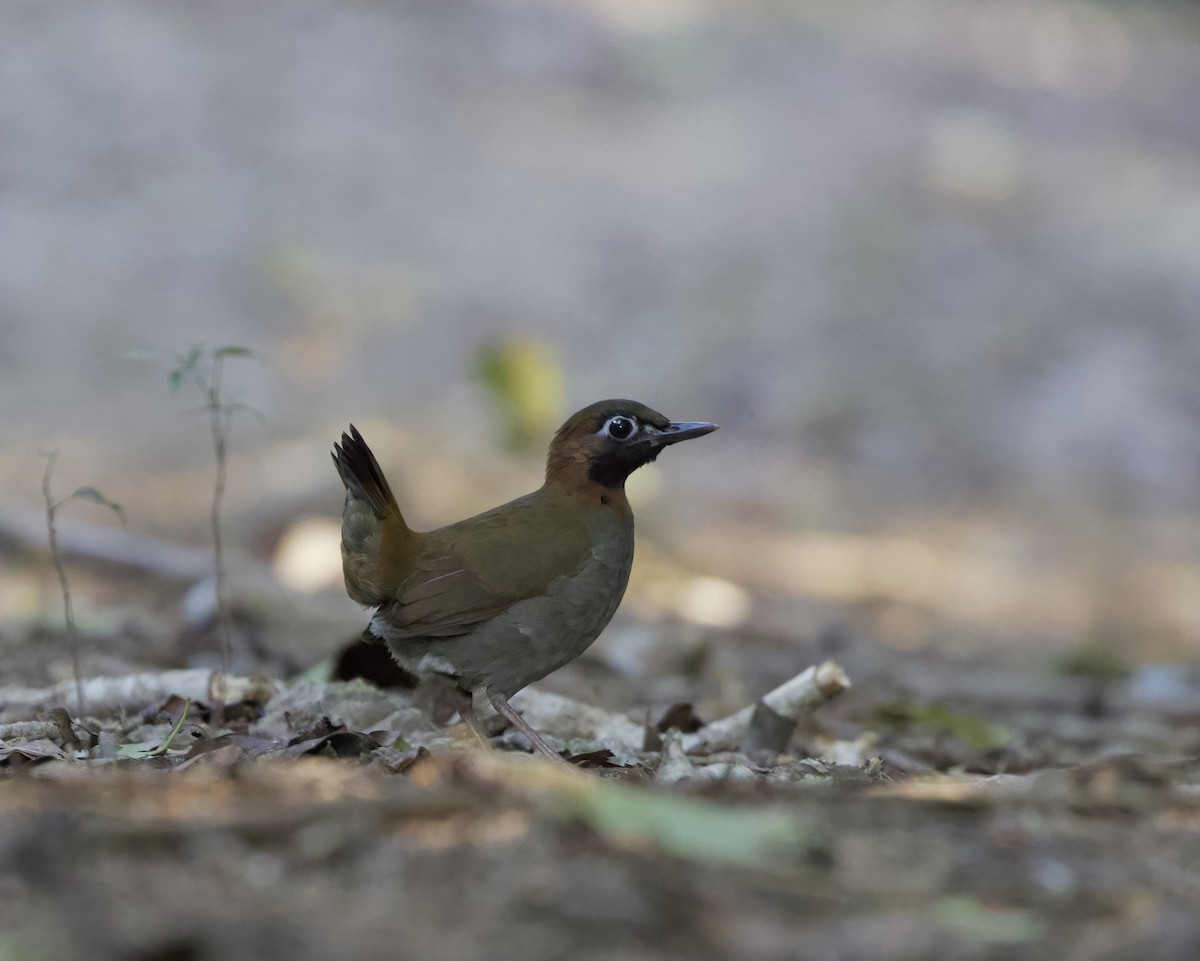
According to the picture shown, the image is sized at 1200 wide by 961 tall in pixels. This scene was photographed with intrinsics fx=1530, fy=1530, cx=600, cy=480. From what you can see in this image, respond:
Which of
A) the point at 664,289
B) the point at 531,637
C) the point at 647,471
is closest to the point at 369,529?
the point at 531,637

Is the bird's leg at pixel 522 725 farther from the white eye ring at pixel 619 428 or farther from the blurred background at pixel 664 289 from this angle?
the blurred background at pixel 664 289

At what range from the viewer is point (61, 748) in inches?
150

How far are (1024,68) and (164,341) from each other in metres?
12.1

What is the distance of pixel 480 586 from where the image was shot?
14.7ft

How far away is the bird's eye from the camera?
4.87m

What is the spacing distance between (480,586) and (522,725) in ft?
1.42

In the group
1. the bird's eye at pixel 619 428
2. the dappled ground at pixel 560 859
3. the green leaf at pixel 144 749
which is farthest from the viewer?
the bird's eye at pixel 619 428

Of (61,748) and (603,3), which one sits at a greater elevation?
Answer: (603,3)

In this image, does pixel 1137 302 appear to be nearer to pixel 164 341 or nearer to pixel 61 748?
pixel 164 341

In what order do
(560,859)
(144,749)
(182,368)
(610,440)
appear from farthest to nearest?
(610,440), (182,368), (144,749), (560,859)

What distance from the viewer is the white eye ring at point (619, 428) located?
487cm

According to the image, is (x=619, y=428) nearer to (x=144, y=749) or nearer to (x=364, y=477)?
(x=364, y=477)

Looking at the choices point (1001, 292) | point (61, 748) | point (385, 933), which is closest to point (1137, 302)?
point (1001, 292)

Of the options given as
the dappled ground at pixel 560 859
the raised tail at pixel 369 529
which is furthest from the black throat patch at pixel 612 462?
the dappled ground at pixel 560 859
